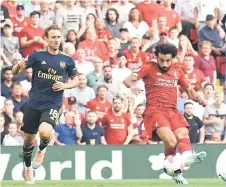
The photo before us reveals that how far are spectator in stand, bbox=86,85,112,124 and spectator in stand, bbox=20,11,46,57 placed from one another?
213 centimetres

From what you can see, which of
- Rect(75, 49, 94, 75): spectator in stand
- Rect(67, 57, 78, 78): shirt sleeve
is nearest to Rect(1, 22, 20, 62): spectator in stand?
Rect(75, 49, 94, 75): spectator in stand

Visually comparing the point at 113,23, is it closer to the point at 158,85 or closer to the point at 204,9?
the point at 204,9

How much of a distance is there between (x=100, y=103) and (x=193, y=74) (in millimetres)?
2366

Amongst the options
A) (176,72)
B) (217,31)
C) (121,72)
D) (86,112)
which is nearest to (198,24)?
(217,31)

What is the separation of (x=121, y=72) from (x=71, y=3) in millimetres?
2209

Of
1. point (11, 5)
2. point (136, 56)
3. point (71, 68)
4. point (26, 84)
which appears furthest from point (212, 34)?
point (71, 68)

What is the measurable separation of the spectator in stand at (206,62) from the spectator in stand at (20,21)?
4022mm

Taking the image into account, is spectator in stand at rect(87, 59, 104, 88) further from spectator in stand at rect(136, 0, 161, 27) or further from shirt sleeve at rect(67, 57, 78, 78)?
shirt sleeve at rect(67, 57, 78, 78)

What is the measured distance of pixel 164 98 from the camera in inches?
496

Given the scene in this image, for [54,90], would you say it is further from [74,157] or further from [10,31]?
[10,31]

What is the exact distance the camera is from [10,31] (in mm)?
19312

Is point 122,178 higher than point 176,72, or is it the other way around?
point 176,72

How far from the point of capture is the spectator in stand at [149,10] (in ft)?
65.9

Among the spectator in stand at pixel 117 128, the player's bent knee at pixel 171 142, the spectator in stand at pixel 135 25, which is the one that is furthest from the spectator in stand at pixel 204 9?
the player's bent knee at pixel 171 142
